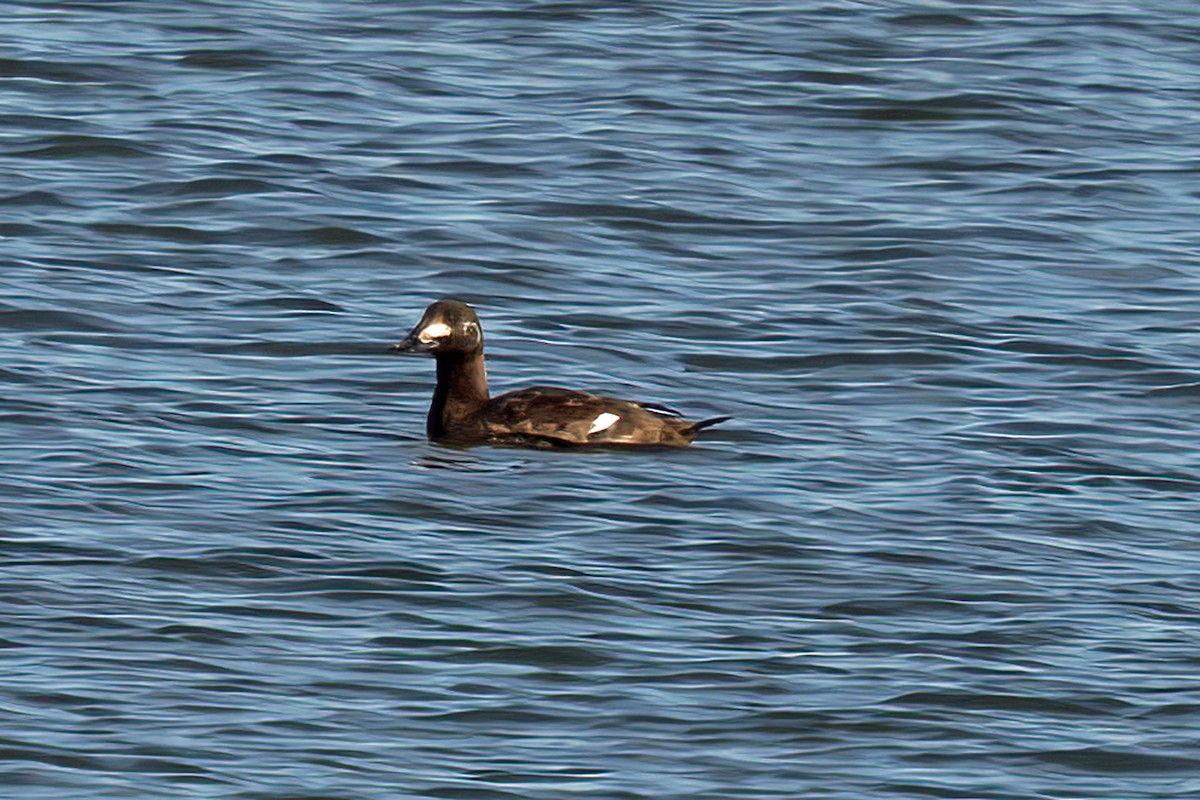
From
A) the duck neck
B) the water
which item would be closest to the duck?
the duck neck

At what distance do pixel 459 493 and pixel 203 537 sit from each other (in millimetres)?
1503

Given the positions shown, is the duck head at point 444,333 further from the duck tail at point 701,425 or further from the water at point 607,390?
the duck tail at point 701,425

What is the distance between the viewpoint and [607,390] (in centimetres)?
1397

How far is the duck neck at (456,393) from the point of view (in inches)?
523

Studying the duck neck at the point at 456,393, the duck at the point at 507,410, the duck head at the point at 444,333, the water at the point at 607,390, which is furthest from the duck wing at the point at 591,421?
the duck head at the point at 444,333

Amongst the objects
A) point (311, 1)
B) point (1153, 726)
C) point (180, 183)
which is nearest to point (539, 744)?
point (1153, 726)

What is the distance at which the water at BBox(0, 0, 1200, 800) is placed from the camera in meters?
9.03

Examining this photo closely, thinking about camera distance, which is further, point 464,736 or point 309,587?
point 309,587

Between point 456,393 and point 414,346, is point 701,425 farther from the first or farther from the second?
point 414,346

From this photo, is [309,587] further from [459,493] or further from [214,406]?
[214,406]

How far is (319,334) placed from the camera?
1461 cm

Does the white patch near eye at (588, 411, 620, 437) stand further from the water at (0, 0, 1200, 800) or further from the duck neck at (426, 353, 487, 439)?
the duck neck at (426, 353, 487, 439)

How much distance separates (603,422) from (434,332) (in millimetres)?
1028

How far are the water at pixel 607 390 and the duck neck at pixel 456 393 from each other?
18 centimetres
